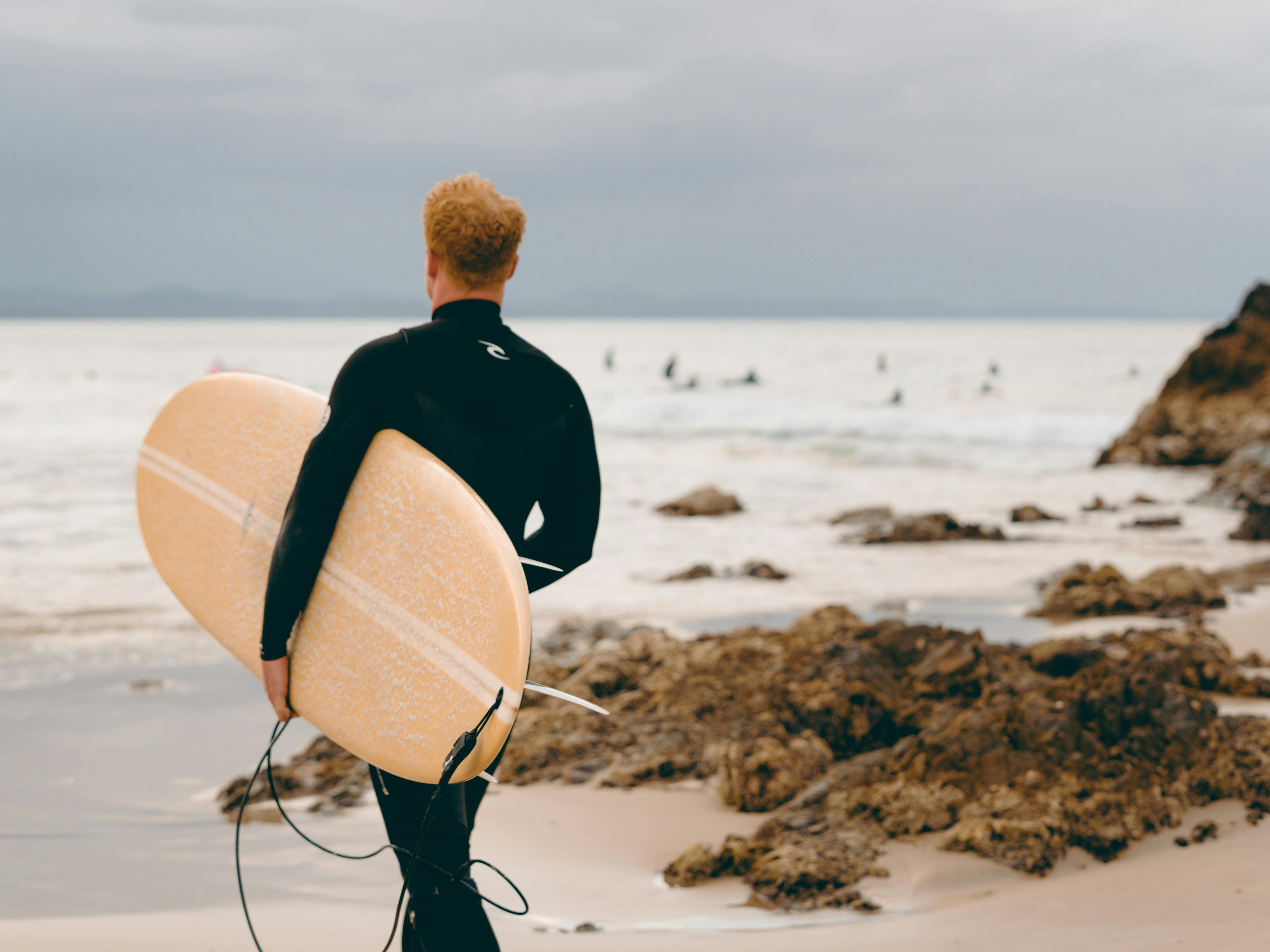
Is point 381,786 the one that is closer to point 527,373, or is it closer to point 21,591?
point 527,373

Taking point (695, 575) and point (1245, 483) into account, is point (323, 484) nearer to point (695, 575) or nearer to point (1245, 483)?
point (695, 575)

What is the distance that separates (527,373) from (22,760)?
3.84 meters

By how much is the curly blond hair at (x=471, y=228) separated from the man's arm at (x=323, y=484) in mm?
203

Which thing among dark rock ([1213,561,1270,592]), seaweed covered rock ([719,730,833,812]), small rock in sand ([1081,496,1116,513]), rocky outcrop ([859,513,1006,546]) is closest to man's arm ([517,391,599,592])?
seaweed covered rock ([719,730,833,812])

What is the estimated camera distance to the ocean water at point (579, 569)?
3.76 meters

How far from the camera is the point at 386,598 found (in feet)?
6.70

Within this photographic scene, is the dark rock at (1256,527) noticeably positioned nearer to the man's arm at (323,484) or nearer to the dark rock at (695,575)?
the dark rock at (695,575)

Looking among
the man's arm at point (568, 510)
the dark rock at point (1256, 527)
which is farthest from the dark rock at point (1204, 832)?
the dark rock at point (1256, 527)

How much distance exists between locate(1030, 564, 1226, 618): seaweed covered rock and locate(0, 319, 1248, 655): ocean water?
0.57 metres

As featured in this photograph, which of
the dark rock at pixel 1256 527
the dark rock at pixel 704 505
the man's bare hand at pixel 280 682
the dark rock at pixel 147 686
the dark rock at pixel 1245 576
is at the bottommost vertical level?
the dark rock at pixel 147 686

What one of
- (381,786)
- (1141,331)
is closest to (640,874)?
(381,786)

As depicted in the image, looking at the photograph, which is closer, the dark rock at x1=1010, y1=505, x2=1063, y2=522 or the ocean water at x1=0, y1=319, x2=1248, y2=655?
the ocean water at x1=0, y1=319, x2=1248, y2=655

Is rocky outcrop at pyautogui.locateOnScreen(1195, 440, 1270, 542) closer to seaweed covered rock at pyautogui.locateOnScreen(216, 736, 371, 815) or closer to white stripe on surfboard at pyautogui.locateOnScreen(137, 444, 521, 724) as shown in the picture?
seaweed covered rock at pyautogui.locateOnScreen(216, 736, 371, 815)

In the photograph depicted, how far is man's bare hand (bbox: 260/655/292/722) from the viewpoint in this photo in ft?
6.73
